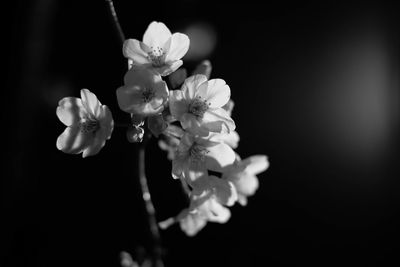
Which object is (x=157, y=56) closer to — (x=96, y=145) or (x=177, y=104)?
(x=177, y=104)

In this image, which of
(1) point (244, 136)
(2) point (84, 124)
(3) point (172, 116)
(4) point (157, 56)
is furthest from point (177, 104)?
(1) point (244, 136)

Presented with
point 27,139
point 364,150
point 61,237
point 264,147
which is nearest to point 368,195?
point 364,150

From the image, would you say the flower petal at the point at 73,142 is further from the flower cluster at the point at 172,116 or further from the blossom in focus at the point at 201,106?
the blossom in focus at the point at 201,106

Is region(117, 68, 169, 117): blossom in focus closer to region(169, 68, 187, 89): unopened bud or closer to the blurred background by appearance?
region(169, 68, 187, 89): unopened bud

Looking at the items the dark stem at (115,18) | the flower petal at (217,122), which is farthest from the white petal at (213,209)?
the dark stem at (115,18)

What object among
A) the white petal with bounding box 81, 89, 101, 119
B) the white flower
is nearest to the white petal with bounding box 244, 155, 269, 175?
the white flower

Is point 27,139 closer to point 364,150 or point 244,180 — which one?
point 244,180
